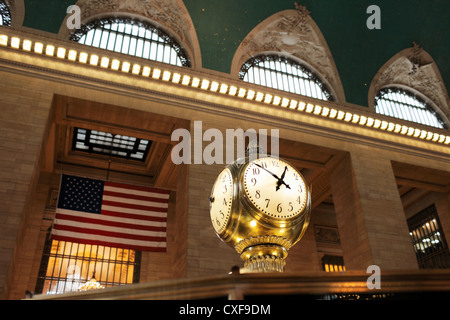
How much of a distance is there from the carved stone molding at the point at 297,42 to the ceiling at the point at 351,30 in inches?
6.6

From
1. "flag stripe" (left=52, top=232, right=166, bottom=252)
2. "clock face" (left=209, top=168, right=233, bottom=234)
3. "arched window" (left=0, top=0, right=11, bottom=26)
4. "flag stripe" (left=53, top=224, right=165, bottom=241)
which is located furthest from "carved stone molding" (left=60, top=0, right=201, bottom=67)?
"clock face" (left=209, top=168, right=233, bottom=234)

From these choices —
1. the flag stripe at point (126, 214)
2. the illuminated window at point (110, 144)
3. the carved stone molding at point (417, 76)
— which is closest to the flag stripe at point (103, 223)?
the flag stripe at point (126, 214)

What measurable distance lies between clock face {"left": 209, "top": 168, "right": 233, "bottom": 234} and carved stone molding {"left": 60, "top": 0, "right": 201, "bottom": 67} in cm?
882

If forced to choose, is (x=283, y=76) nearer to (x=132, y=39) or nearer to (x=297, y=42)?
(x=297, y=42)

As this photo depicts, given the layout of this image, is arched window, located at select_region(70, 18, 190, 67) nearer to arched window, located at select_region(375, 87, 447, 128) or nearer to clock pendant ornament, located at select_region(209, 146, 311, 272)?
arched window, located at select_region(375, 87, 447, 128)

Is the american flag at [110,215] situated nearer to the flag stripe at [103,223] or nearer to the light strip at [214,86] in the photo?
the flag stripe at [103,223]

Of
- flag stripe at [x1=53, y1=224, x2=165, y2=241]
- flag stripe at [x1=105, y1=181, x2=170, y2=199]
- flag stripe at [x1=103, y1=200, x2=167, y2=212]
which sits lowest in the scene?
flag stripe at [x1=53, y1=224, x2=165, y2=241]

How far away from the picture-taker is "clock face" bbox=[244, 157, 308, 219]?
6.02 ft

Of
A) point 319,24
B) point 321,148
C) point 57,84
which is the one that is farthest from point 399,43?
point 57,84

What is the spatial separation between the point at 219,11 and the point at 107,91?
3.71 metres

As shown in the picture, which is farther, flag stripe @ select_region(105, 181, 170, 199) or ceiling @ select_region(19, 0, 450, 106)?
ceiling @ select_region(19, 0, 450, 106)

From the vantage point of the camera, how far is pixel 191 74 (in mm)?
10062

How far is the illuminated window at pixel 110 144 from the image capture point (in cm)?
1163
